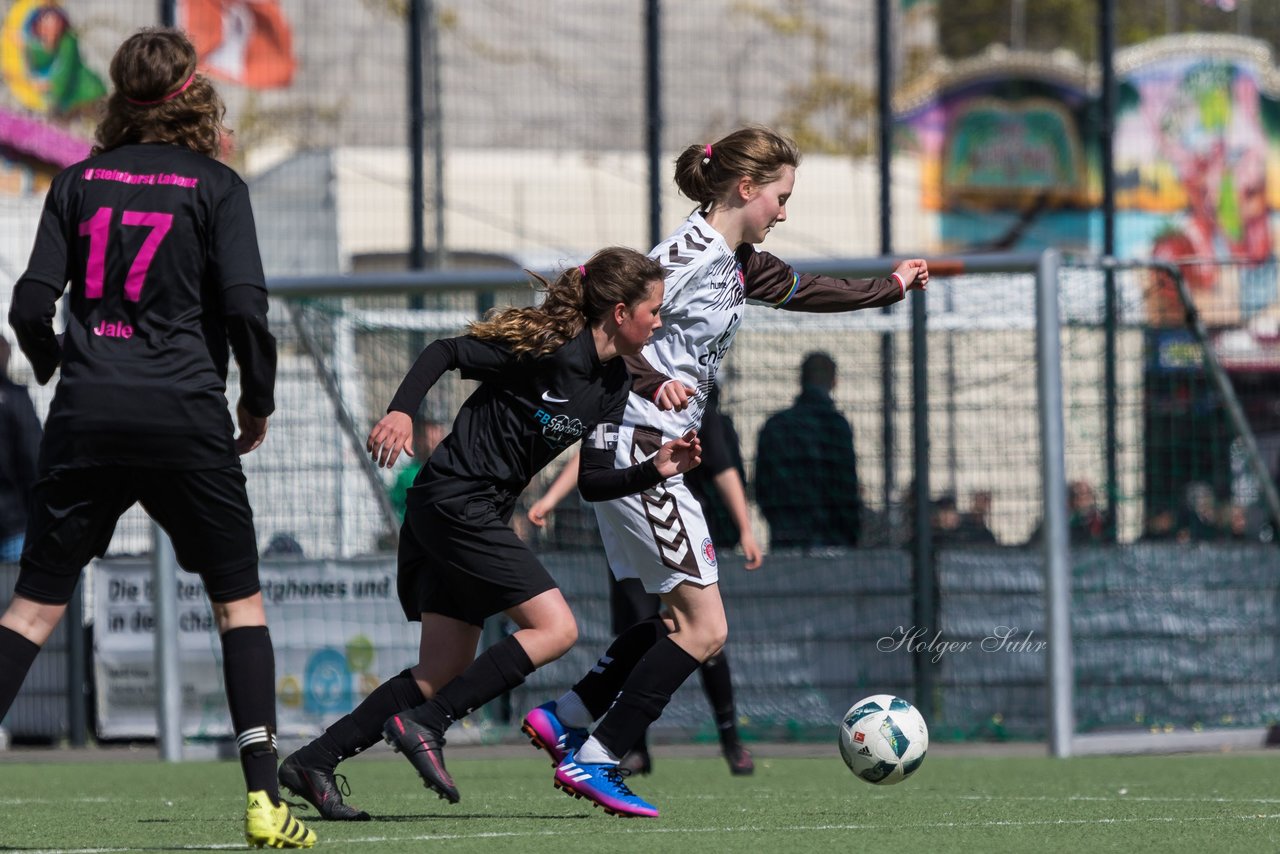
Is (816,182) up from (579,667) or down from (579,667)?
up

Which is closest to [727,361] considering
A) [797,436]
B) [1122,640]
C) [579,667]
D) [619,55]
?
[797,436]

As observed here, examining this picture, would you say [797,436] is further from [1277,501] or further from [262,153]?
[262,153]

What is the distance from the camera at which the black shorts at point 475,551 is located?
5.91 m

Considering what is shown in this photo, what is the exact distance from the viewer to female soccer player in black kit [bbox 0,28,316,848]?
467 cm

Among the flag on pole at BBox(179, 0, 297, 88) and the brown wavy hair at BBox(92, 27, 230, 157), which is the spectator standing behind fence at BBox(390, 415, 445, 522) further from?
the brown wavy hair at BBox(92, 27, 230, 157)

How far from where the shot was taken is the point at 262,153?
20.5 m

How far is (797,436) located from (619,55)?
32.0 ft

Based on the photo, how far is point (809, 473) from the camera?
10672 millimetres

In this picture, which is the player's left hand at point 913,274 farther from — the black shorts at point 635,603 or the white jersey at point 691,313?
the black shorts at point 635,603

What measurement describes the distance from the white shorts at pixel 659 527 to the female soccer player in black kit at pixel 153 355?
154 centimetres

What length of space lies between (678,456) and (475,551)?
72cm

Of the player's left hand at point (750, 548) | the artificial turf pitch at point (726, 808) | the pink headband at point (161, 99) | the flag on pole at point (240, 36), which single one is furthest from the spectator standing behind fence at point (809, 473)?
the pink headband at point (161, 99)

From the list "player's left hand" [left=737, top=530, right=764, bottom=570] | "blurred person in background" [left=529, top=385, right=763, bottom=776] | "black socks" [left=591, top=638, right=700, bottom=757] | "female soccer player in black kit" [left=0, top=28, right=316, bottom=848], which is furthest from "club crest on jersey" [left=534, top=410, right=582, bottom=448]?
"player's left hand" [left=737, top=530, right=764, bottom=570]

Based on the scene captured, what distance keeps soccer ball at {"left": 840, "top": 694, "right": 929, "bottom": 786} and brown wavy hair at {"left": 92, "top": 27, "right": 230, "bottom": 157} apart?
9.69 feet
